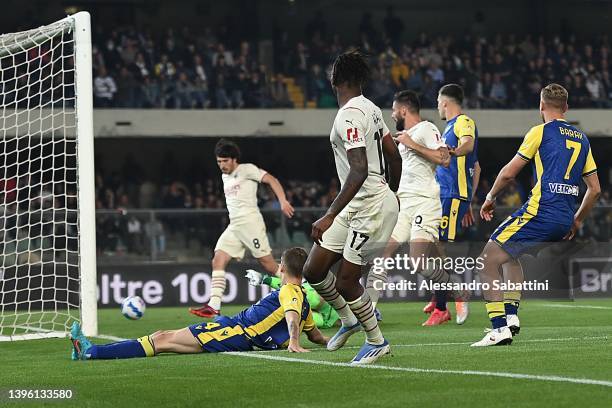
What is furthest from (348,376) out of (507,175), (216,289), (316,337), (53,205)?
(53,205)

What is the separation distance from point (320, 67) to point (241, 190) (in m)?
15.8

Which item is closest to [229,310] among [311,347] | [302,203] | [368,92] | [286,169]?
[311,347]

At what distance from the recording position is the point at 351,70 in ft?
25.6

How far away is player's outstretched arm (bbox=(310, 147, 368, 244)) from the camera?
7.28 meters

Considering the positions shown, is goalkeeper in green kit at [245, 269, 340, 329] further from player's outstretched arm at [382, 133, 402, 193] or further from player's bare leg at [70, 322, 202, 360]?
player's outstretched arm at [382, 133, 402, 193]

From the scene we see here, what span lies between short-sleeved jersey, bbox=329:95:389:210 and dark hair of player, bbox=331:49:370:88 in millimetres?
127

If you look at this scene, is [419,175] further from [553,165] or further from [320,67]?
A: [320,67]

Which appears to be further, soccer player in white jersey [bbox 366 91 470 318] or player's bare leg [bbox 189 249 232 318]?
player's bare leg [bbox 189 249 232 318]

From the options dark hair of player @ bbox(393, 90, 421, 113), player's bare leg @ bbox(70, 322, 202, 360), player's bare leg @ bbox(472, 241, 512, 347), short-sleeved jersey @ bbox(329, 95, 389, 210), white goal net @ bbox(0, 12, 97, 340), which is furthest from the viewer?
dark hair of player @ bbox(393, 90, 421, 113)

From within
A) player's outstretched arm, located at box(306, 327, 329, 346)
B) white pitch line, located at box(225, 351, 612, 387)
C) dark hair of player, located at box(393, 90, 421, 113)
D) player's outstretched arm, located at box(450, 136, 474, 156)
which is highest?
dark hair of player, located at box(393, 90, 421, 113)

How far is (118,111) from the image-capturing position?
2795cm

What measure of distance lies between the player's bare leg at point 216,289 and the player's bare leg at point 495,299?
208 inches

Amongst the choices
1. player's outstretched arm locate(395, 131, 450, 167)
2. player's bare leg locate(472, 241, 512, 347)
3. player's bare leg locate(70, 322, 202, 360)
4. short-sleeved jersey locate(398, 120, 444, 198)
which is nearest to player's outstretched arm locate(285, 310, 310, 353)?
player's bare leg locate(70, 322, 202, 360)

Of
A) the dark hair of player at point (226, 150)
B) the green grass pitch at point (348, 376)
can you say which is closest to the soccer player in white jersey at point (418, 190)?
the green grass pitch at point (348, 376)
